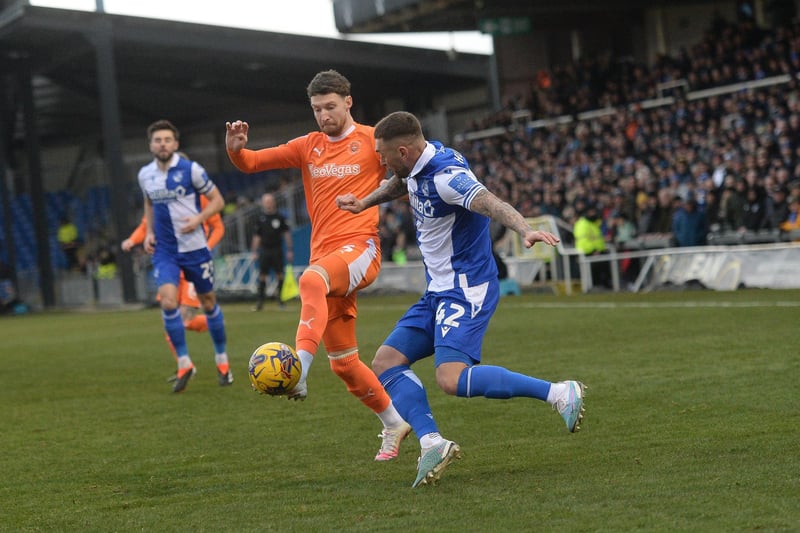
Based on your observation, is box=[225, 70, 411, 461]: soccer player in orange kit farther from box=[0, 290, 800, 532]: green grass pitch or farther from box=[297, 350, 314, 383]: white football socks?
box=[0, 290, 800, 532]: green grass pitch

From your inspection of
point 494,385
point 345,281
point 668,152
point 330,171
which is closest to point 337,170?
point 330,171

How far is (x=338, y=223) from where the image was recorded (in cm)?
719

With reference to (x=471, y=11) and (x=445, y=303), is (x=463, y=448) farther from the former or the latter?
Answer: (x=471, y=11)

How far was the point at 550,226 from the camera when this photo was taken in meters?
23.6

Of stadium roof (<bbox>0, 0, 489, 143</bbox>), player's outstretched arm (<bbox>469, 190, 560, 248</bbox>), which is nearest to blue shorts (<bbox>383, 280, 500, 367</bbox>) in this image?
player's outstretched arm (<bbox>469, 190, 560, 248</bbox>)

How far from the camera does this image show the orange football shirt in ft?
23.6

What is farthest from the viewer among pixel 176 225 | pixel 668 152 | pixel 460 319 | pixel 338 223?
pixel 668 152

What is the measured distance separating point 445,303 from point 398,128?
0.92m

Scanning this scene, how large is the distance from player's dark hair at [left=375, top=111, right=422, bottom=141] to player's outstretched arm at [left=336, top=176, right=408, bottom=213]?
452 mm

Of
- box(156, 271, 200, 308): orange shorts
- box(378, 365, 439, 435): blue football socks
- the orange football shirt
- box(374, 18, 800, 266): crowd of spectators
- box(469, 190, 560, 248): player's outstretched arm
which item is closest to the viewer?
box(469, 190, 560, 248): player's outstretched arm

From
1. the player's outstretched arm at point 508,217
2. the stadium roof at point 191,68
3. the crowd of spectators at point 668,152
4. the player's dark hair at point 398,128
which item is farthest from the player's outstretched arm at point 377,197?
the stadium roof at point 191,68

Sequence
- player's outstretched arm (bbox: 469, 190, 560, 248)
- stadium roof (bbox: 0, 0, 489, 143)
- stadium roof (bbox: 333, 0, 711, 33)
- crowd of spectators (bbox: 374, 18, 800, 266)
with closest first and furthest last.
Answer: player's outstretched arm (bbox: 469, 190, 560, 248), crowd of spectators (bbox: 374, 18, 800, 266), stadium roof (bbox: 333, 0, 711, 33), stadium roof (bbox: 0, 0, 489, 143)

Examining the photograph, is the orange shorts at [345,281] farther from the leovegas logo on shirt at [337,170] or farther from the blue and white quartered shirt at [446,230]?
the blue and white quartered shirt at [446,230]

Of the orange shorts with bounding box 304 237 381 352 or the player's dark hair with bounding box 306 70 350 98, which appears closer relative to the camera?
the orange shorts with bounding box 304 237 381 352
